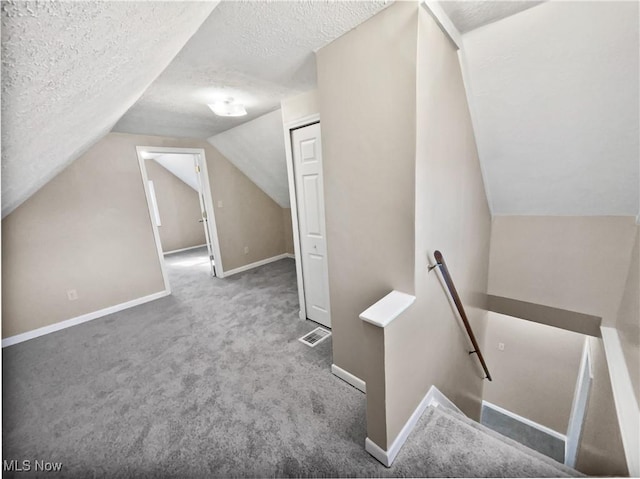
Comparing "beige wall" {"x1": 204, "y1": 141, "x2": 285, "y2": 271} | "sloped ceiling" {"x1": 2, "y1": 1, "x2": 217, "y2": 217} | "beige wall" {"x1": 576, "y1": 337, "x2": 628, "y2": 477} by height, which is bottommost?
"beige wall" {"x1": 576, "y1": 337, "x2": 628, "y2": 477}

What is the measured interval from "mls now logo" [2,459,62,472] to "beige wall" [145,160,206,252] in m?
4.95

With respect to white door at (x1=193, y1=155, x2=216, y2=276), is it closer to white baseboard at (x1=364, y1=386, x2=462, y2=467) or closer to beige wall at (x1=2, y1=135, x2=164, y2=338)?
beige wall at (x1=2, y1=135, x2=164, y2=338)

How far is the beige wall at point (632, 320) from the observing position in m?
1.44

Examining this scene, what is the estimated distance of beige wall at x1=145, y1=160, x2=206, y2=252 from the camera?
580 centimetres

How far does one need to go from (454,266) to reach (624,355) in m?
1.24

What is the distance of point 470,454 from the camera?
127cm

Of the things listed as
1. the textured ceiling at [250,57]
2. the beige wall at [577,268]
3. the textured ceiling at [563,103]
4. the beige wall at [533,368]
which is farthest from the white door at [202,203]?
the beige wall at [533,368]

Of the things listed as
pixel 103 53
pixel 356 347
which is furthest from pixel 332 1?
pixel 356 347

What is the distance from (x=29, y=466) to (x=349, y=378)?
1.90 metres

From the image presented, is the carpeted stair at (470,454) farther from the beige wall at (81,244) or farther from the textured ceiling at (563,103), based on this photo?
the beige wall at (81,244)

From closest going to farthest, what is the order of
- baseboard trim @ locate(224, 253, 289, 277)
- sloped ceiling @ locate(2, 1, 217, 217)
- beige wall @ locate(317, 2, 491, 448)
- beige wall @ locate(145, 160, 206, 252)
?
sloped ceiling @ locate(2, 1, 217, 217) < beige wall @ locate(317, 2, 491, 448) < baseboard trim @ locate(224, 253, 289, 277) < beige wall @ locate(145, 160, 206, 252)

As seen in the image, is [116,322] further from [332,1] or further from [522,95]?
[522,95]

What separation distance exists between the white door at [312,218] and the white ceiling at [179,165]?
3629 millimetres

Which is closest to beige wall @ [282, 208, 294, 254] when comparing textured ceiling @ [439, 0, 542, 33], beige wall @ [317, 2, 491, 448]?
beige wall @ [317, 2, 491, 448]
